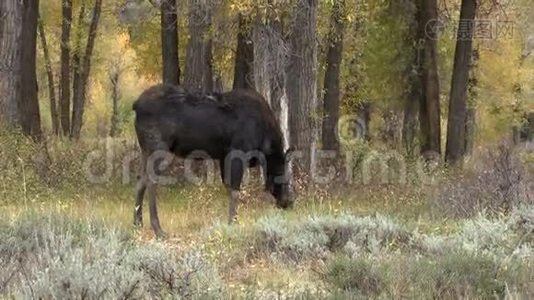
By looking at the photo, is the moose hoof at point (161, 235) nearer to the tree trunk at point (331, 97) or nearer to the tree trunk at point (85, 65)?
the tree trunk at point (331, 97)

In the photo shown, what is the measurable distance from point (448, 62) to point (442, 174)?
466 inches

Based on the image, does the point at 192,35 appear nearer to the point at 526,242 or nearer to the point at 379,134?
the point at 526,242

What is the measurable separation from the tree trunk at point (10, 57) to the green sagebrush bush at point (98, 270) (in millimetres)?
8629

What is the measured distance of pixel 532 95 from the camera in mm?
40500

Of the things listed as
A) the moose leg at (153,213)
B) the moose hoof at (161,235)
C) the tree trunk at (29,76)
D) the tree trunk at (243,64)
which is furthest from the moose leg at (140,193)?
the tree trunk at (243,64)

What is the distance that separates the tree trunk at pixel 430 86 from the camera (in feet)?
68.0

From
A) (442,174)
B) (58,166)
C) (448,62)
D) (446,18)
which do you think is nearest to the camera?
(58,166)

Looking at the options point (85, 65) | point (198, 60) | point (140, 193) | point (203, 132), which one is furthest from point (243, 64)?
point (85, 65)

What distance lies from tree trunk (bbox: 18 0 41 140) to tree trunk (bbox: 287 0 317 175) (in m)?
5.94

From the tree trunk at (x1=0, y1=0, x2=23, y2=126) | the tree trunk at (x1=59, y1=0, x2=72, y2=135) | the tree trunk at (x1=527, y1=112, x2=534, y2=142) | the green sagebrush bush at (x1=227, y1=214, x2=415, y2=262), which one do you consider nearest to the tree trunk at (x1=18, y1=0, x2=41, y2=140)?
the tree trunk at (x1=0, y1=0, x2=23, y2=126)

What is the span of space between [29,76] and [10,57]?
4.40 feet

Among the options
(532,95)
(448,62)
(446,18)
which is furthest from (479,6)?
(532,95)

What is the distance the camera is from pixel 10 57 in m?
16.0

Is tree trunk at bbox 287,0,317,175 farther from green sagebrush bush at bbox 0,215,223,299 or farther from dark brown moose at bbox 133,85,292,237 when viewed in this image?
green sagebrush bush at bbox 0,215,223,299
